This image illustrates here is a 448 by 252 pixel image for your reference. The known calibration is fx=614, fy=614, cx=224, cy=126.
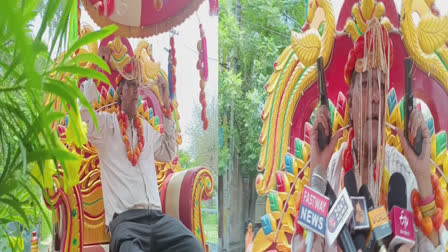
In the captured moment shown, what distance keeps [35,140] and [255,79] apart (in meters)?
1.61

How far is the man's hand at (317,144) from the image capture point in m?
2.58

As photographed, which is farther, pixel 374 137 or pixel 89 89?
pixel 89 89

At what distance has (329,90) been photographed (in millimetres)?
2609

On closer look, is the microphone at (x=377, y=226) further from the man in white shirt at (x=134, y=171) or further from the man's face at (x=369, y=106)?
the man in white shirt at (x=134, y=171)

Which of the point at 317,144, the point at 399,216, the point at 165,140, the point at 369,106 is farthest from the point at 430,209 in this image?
the point at 165,140

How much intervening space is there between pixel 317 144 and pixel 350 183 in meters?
0.25

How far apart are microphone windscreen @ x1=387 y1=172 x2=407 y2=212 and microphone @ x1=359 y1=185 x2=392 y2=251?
46mm

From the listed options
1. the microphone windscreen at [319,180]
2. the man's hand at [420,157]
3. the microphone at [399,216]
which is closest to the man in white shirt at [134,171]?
the microphone windscreen at [319,180]

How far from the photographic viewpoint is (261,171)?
2.87m

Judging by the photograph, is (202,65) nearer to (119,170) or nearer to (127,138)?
(127,138)

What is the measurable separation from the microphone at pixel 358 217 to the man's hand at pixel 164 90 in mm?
932

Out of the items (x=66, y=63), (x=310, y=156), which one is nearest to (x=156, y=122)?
(x=310, y=156)

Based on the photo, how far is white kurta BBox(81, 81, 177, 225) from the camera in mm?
2744

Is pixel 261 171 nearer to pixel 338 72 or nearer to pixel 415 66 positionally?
pixel 338 72
